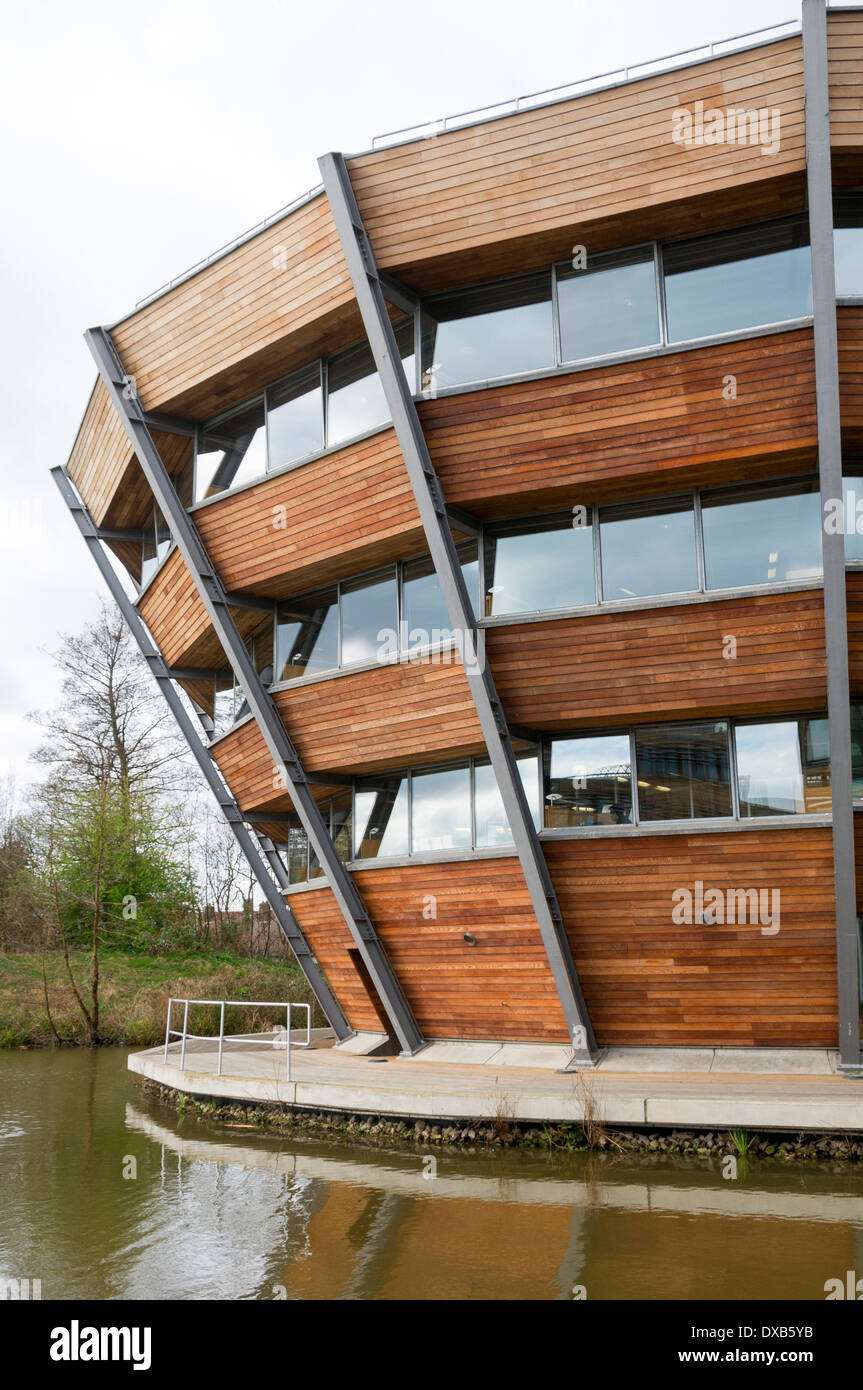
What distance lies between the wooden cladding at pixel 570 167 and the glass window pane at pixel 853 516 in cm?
319

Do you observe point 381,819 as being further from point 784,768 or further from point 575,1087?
point 784,768

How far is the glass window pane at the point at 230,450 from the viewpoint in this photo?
53.0 feet

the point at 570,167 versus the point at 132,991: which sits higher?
the point at 570,167

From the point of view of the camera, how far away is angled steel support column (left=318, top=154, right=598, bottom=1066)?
40.5ft

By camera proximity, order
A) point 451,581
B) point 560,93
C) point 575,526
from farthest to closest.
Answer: point 575,526 < point 451,581 < point 560,93

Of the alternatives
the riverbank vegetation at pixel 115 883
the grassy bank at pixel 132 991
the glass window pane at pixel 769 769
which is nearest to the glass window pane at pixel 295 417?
the glass window pane at pixel 769 769

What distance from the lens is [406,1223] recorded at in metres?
8.73

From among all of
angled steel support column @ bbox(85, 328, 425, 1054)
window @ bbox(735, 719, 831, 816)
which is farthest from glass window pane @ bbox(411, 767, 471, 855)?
window @ bbox(735, 719, 831, 816)

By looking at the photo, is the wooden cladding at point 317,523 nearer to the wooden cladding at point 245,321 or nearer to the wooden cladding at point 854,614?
the wooden cladding at point 245,321

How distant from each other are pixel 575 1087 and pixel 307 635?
25.0 feet

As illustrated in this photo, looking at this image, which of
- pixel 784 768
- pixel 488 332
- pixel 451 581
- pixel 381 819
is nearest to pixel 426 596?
pixel 451 581

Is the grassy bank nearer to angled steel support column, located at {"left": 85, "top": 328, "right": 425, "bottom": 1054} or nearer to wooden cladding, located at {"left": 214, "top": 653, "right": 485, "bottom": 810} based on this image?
angled steel support column, located at {"left": 85, "top": 328, "right": 425, "bottom": 1054}

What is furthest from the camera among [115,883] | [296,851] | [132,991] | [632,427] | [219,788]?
[115,883]
